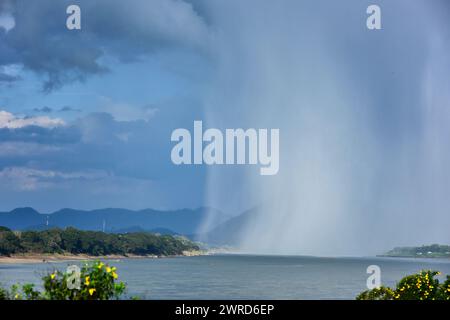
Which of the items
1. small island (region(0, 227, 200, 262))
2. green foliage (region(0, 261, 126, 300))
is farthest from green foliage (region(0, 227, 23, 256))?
green foliage (region(0, 261, 126, 300))

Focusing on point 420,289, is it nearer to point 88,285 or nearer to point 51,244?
point 88,285

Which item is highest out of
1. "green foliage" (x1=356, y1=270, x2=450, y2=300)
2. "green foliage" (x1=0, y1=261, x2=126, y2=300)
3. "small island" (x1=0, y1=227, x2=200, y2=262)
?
"green foliage" (x1=0, y1=261, x2=126, y2=300)

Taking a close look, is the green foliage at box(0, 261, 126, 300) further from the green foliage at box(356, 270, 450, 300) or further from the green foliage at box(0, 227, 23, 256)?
the green foliage at box(0, 227, 23, 256)

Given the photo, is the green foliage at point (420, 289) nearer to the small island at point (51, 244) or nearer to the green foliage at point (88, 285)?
the green foliage at point (88, 285)

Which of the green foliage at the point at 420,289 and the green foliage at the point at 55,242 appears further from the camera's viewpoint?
the green foliage at the point at 55,242

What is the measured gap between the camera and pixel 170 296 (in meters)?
88.4

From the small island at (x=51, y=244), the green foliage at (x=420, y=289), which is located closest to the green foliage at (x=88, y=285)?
the green foliage at (x=420, y=289)

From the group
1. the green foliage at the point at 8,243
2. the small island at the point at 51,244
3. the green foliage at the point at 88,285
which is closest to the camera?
the green foliage at the point at 88,285

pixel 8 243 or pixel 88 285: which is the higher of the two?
pixel 88 285

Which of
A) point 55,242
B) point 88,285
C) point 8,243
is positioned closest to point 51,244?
point 55,242

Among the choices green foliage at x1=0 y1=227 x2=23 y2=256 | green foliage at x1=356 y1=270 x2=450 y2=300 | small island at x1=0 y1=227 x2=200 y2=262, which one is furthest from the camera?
small island at x1=0 y1=227 x2=200 y2=262
